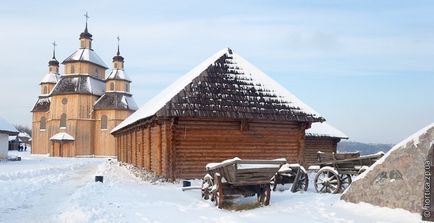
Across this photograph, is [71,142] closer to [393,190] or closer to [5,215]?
[5,215]

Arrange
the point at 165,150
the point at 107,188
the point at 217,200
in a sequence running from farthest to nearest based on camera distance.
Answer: the point at 165,150 → the point at 107,188 → the point at 217,200

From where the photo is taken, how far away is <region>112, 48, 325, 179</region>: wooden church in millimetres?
14961

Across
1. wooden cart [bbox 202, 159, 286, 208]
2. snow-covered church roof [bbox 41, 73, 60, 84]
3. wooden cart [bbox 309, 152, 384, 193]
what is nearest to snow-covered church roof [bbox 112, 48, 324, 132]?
wooden cart [bbox 309, 152, 384, 193]

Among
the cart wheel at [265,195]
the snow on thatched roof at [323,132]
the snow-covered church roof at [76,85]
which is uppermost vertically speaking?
the snow-covered church roof at [76,85]

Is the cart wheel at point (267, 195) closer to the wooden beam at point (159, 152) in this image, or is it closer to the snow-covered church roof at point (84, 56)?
the wooden beam at point (159, 152)

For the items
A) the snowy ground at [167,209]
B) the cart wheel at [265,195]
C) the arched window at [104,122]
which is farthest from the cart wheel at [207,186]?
the arched window at [104,122]

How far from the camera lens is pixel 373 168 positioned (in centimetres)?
862

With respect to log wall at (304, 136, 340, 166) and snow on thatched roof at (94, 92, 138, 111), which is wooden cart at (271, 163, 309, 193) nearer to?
log wall at (304, 136, 340, 166)

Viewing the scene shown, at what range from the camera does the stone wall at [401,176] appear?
25.9 feet

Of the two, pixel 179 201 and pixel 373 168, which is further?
pixel 179 201

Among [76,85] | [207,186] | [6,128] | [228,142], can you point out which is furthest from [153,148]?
[76,85]

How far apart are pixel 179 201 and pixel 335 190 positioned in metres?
4.19

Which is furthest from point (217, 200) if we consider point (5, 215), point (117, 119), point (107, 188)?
point (117, 119)

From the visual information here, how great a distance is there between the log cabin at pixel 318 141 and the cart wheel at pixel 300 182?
11535mm
